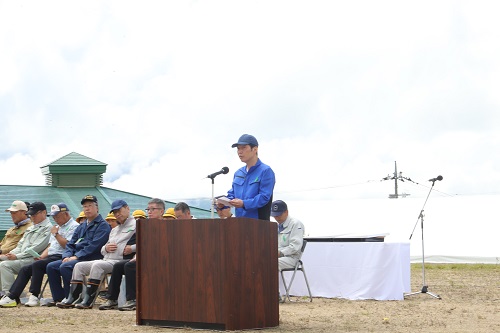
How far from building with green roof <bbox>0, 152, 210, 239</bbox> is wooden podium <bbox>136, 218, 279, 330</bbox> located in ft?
43.0

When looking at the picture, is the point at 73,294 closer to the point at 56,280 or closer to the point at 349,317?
the point at 56,280

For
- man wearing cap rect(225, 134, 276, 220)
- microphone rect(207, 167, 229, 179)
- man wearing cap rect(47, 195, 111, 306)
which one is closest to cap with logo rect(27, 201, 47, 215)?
man wearing cap rect(47, 195, 111, 306)

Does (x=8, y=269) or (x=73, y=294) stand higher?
(x=8, y=269)

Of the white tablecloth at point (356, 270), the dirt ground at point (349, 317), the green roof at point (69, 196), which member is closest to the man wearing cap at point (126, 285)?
→ the dirt ground at point (349, 317)

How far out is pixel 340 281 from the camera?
12.0m

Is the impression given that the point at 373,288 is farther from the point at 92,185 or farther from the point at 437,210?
the point at 437,210

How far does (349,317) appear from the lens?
890 cm

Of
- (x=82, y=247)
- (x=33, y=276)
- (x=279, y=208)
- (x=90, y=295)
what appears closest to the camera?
(x=90, y=295)

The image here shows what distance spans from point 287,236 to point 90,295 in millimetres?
2619

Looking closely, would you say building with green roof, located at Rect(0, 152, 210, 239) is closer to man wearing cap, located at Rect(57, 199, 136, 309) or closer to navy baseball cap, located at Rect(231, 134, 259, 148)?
→ man wearing cap, located at Rect(57, 199, 136, 309)

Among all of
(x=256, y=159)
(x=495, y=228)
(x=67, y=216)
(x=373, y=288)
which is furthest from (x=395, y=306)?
(x=495, y=228)

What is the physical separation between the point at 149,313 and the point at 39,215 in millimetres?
4659

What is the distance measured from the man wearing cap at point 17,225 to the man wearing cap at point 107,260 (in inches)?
79.1

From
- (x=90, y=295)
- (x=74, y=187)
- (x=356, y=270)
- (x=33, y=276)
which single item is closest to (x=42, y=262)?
(x=33, y=276)
